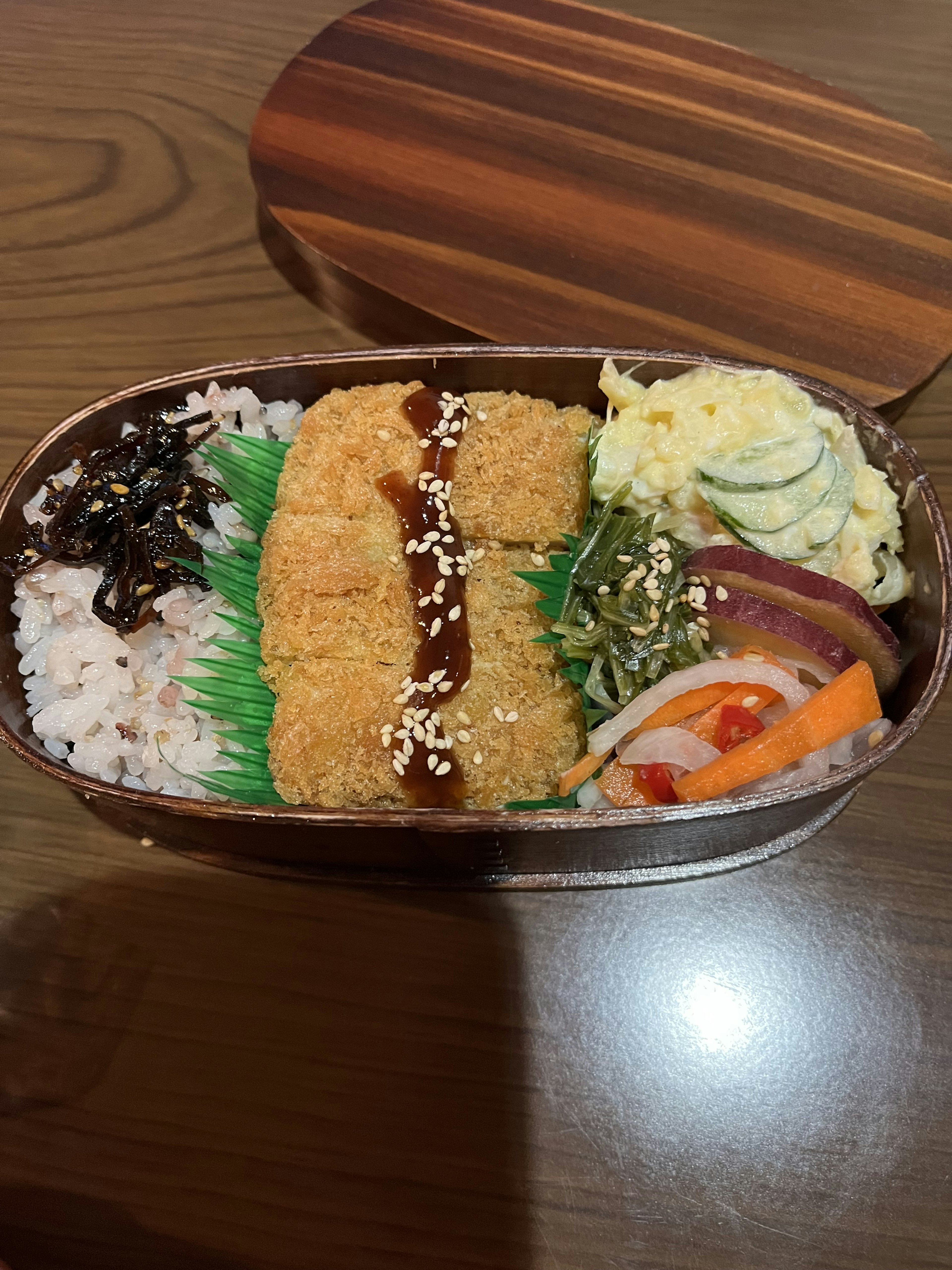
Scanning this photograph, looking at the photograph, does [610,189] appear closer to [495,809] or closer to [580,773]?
[580,773]

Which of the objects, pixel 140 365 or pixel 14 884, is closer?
pixel 14 884

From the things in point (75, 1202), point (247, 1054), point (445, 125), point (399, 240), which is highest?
point (445, 125)

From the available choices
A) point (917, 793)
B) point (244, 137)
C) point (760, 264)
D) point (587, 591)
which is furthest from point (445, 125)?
point (917, 793)

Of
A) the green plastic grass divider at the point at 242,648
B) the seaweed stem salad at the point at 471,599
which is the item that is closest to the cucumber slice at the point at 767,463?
the seaweed stem salad at the point at 471,599

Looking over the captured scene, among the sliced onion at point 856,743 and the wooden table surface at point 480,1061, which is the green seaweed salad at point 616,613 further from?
the wooden table surface at point 480,1061

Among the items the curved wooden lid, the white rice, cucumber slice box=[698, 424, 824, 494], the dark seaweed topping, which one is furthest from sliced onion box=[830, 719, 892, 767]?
the dark seaweed topping

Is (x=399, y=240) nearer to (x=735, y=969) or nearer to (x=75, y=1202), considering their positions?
(x=735, y=969)
